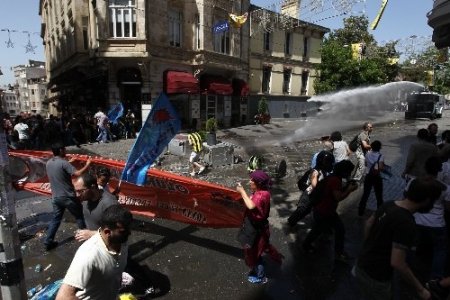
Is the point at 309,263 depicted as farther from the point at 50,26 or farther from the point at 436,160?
the point at 50,26

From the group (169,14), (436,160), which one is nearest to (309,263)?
(436,160)

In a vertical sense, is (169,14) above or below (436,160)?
above

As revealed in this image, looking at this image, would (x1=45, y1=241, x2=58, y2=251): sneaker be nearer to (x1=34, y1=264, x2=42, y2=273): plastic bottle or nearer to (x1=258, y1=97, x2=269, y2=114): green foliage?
(x1=34, y1=264, x2=42, y2=273): plastic bottle

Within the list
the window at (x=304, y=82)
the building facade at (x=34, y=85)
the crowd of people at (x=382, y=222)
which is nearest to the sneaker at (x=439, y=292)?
the crowd of people at (x=382, y=222)

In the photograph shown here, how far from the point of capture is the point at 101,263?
2.65 m

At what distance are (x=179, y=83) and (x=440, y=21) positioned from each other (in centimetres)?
1444

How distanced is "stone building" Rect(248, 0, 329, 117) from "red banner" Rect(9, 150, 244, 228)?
2147 centimetres

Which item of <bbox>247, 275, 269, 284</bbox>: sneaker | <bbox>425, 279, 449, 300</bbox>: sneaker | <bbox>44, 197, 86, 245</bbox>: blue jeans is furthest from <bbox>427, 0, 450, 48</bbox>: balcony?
<bbox>44, 197, 86, 245</bbox>: blue jeans

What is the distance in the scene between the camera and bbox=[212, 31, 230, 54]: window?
77.2ft

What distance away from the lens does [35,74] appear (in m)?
83.1

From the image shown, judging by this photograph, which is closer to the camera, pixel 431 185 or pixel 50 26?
pixel 431 185

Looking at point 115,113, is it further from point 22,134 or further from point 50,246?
point 50,246

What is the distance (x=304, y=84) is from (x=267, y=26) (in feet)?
31.6

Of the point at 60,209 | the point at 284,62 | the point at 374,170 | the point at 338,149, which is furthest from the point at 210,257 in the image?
the point at 284,62
